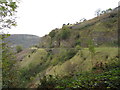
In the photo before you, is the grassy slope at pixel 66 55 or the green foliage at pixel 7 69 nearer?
the green foliage at pixel 7 69

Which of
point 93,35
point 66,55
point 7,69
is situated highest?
point 93,35

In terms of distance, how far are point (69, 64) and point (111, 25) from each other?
16.9 m

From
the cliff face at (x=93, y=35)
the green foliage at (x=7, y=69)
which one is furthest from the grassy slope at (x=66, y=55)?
the green foliage at (x=7, y=69)

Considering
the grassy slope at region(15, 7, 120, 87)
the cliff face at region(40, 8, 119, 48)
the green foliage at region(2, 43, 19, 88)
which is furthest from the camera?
the cliff face at region(40, 8, 119, 48)

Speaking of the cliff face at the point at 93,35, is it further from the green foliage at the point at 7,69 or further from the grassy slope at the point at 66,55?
the green foliage at the point at 7,69

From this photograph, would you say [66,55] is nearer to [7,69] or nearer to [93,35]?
[93,35]

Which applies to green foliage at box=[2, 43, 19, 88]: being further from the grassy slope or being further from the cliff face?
the cliff face

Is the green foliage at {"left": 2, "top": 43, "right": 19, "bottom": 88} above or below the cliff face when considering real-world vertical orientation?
below

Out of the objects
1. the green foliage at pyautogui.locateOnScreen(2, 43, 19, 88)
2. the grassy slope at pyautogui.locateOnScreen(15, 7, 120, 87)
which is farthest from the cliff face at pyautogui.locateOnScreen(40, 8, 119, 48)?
the green foliage at pyautogui.locateOnScreen(2, 43, 19, 88)

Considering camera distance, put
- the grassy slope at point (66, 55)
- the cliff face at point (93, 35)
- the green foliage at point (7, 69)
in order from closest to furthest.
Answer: the green foliage at point (7, 69) → the grassy slope at point (66, 55) → the cliff face at point (93, 35)

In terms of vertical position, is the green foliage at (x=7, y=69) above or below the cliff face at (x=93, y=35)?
below

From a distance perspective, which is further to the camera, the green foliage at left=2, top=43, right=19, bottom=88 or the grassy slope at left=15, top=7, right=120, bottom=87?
the grassy slope at left=15, top=7, right=120, bottom=87

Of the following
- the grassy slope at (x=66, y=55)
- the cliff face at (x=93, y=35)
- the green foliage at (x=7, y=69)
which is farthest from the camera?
the cliff face at (x=93, y=35)

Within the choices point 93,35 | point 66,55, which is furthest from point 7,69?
point 93,35
